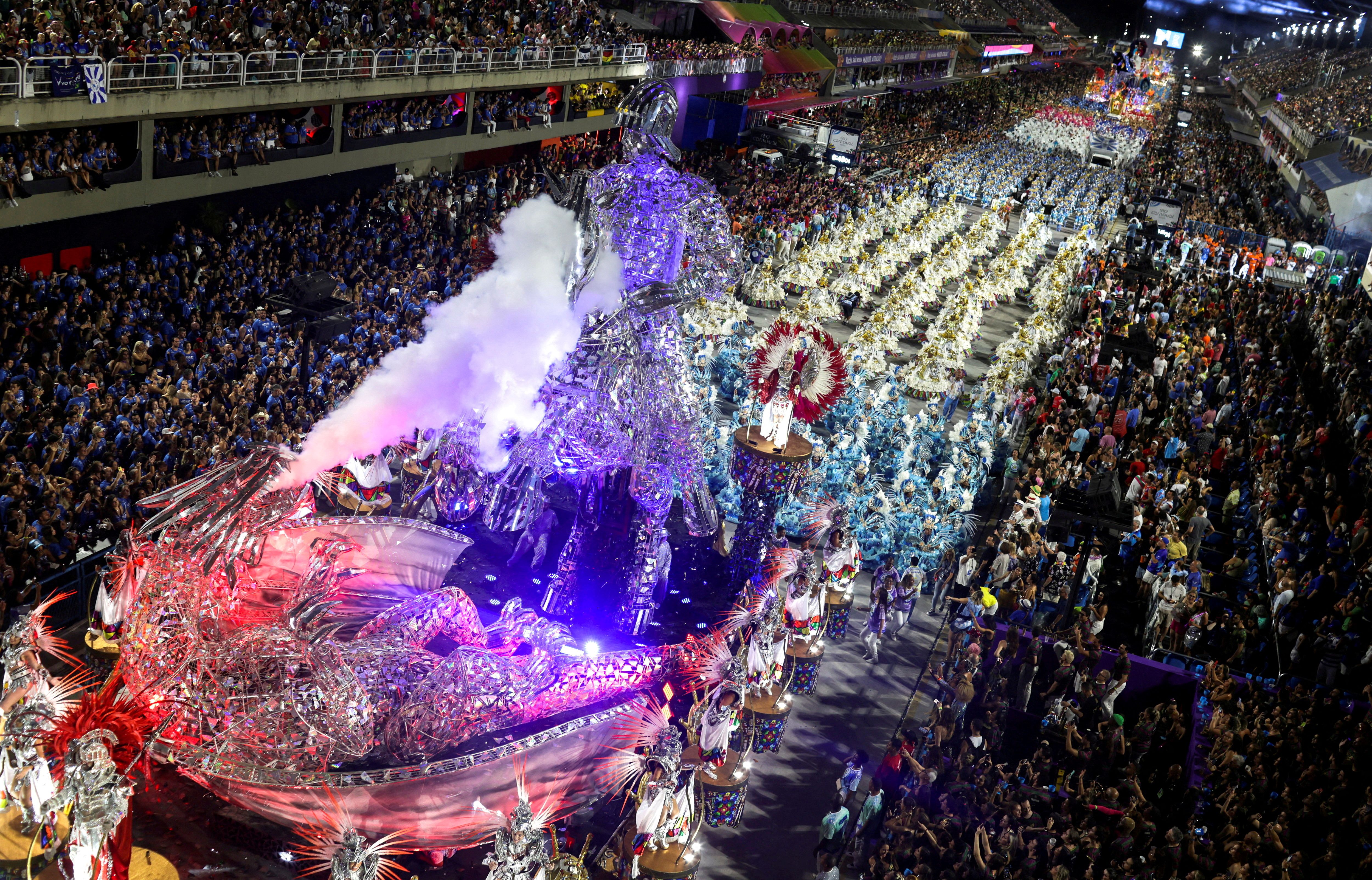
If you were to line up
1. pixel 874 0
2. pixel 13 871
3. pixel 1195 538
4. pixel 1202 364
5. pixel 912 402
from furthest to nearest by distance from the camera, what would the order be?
1. pixel 874 0
2. pixel 1202 364
3. pixel 912 402
4. pixel 1195 538
5. pixel 13 871

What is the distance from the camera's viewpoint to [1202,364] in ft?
92.1

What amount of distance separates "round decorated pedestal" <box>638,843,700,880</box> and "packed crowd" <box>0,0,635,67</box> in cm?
1450

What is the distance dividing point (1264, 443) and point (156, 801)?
815 inches

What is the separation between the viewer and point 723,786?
39.5 ft

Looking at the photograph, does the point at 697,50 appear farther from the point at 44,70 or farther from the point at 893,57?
the point at 893,57

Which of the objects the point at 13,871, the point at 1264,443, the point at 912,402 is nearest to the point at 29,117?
the point at 13,871

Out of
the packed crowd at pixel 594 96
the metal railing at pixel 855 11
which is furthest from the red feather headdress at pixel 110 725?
the metal railing at pixel 855 11

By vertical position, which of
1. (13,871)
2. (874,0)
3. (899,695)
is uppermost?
(874,0)

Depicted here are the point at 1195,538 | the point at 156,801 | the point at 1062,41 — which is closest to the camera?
the point at 156,801

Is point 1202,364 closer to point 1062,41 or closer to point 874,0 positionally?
point 874,0

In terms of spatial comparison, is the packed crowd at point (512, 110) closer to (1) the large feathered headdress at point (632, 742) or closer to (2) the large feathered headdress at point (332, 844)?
(1) the large feathered headdress at point (632, 742)

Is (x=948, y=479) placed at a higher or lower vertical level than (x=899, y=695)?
higher

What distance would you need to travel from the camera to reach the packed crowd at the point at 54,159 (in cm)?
1825

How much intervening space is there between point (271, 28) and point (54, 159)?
236 inches
